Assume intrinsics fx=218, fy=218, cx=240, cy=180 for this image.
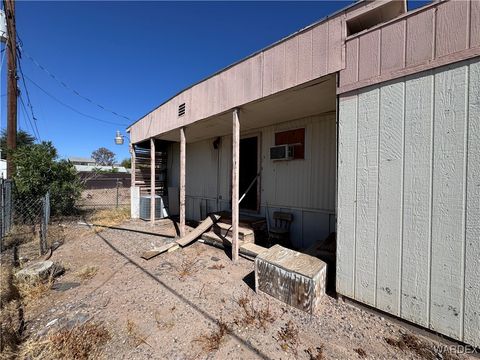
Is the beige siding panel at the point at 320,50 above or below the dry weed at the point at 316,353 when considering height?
above

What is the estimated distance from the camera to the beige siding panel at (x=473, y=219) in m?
1.76

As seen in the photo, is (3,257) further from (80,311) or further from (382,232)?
(382,232)

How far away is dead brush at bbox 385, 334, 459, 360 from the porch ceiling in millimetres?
2857

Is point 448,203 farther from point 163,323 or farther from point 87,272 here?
point 87,272

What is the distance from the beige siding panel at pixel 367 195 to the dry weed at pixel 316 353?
2.58ft

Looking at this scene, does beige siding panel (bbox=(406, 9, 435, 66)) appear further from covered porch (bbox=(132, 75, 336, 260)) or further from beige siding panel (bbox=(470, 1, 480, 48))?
covered porch (bbox=(132, 75, 336, 260))

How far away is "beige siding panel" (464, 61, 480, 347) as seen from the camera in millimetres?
1765

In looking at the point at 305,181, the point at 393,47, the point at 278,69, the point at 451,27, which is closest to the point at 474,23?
the point at 451,27

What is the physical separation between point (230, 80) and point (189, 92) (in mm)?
1469

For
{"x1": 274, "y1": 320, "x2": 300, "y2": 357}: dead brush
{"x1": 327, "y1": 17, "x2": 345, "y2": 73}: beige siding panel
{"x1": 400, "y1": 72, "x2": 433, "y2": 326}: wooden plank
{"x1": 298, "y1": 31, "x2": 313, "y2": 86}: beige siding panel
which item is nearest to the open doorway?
{"x1": 298, "y1": 31, "x2": 313, "y2": 86}: beige siding panel

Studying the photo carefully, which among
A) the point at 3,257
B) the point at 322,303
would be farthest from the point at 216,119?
the point at 3,257

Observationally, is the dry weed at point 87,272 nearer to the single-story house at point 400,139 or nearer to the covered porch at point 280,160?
the covered porch at point 280,160

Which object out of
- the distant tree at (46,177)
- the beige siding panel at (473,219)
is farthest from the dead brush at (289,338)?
the distant tree at (46,177)

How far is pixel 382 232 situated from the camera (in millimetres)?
2246
